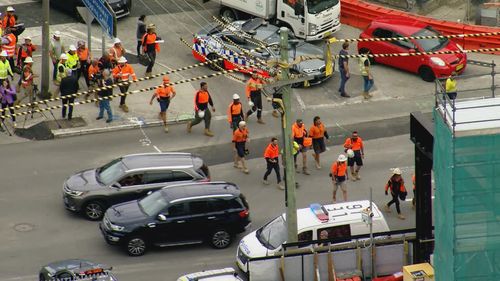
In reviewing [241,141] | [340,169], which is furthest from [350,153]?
[241,141]

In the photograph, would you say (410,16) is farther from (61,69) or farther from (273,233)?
(273,233)

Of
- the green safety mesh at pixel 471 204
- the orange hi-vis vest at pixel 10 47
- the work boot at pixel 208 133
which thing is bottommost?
the work boot at pixel 208 133

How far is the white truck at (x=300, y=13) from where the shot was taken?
1845 inches

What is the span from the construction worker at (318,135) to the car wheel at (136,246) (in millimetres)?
A: 6382

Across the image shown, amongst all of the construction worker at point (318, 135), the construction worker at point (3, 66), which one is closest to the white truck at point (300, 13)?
the construction worker at point (318, 135)

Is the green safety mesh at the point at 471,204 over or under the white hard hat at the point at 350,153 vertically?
over

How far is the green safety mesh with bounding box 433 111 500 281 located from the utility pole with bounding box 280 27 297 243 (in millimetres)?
5035

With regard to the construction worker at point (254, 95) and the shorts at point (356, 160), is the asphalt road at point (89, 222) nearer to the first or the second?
the shorts at point (356, 160)

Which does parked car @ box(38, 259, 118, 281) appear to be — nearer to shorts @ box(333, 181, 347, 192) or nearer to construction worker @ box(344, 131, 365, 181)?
shorts @ box(333, 181, 347, 192)

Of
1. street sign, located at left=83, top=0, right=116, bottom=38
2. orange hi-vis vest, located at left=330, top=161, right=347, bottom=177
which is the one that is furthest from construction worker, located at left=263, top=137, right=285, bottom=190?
street sign, located at left=83, top=0, right=116, bottom=38

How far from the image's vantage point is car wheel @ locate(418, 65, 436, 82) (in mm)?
44812

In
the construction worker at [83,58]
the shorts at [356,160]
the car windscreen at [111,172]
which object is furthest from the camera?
the construction worker at [83,58]

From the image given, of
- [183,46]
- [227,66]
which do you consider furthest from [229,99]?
[183,46]

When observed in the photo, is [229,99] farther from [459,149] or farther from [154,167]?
[459,149]
